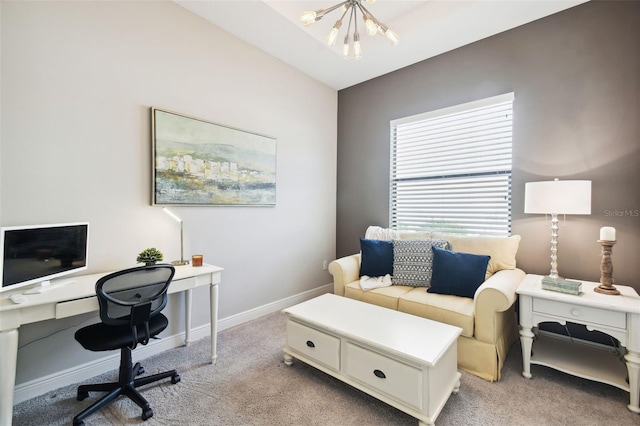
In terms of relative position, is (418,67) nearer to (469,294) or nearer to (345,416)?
(469,294)

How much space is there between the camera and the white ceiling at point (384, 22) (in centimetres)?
231

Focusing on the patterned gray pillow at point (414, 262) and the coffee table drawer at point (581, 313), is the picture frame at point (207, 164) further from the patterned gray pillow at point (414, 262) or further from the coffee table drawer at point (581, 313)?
the coffee table drawer at point (581, 313)

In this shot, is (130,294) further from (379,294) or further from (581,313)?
(581,313)

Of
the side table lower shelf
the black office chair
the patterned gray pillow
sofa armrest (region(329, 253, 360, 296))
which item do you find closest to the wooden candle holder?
the side table lower shelf

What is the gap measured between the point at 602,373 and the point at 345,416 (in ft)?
5.66

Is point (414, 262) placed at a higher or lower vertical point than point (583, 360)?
higher

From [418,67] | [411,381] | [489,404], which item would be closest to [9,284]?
[411,381]

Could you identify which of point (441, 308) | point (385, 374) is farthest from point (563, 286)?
point (385, 374)

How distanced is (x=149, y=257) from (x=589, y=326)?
3041 mm

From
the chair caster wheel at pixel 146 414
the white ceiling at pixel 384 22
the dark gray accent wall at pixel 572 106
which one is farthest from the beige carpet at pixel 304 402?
the white ceiling at pixel 384 22

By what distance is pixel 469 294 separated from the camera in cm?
222

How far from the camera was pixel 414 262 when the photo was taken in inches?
102

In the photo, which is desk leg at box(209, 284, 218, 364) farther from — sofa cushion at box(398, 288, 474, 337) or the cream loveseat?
sofa cushion at box(398, 288, 474, 337)

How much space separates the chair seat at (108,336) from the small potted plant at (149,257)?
0.47 meters
